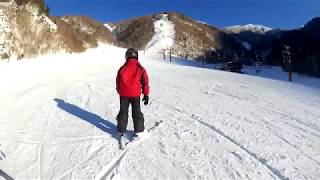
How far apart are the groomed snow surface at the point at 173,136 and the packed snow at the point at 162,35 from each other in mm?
117734

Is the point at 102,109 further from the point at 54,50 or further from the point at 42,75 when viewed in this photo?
the point at 54,50

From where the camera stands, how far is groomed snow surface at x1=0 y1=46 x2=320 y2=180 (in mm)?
7448

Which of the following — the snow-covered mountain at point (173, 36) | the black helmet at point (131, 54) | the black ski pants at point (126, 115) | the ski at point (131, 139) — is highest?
the black helmet at point (131, 54)

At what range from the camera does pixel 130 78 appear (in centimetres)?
911

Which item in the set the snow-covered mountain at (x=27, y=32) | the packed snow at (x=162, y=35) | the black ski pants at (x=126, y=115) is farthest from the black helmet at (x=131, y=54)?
the packed snow at (x=162, y=35)

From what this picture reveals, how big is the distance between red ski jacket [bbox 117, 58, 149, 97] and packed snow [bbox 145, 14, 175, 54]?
402ft

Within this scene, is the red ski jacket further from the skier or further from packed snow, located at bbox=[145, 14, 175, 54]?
packed snow, located at bbox=[145, 14, 175, 54]

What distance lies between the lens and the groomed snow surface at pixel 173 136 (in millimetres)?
7448

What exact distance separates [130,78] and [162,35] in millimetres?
140904

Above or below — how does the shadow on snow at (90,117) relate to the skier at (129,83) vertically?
below

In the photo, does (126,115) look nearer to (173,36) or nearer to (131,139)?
(131,139)

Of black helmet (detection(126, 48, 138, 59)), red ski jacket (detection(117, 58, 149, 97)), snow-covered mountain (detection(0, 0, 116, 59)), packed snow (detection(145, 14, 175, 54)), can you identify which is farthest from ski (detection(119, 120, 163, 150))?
packed snow (detection(145, 14, 175, 54))

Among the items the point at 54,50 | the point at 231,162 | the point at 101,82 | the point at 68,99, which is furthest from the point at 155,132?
the point at 54,50

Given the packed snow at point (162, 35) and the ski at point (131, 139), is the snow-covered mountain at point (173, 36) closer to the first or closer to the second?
the packed snow at point (162, 35)
